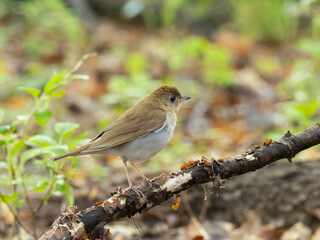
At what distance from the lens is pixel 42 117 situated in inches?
119

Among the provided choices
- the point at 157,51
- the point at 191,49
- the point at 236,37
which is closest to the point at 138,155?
the point at 191,49

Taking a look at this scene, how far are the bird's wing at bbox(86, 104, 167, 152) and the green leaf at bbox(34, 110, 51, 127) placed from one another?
38 centimetres

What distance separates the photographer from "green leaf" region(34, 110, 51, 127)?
2.99 meters

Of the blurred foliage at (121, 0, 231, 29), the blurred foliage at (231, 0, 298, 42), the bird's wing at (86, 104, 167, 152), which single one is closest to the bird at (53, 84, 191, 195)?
the bird's wing at (86, 104, 167, 152)

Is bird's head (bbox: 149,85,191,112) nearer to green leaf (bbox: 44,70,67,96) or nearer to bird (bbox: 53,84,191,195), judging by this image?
bird (bbox: 53,84,191,195)

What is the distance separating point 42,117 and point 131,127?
78 centimetres

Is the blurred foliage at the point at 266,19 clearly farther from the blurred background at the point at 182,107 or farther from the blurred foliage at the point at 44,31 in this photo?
the blurred foliage at the point at 44,31

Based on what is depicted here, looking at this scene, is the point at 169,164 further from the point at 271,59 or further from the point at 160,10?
the point at 160,10

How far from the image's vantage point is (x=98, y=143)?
333 cm

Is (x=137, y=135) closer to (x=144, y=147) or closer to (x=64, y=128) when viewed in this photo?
(x=144, y=147)

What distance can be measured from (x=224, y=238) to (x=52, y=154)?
1.67 meters

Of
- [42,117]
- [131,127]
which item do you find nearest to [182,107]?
[131,127]

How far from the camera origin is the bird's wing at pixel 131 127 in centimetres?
338

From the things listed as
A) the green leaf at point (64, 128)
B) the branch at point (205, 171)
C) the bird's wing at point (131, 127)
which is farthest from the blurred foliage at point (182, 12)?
the branch at point (205, 171)
